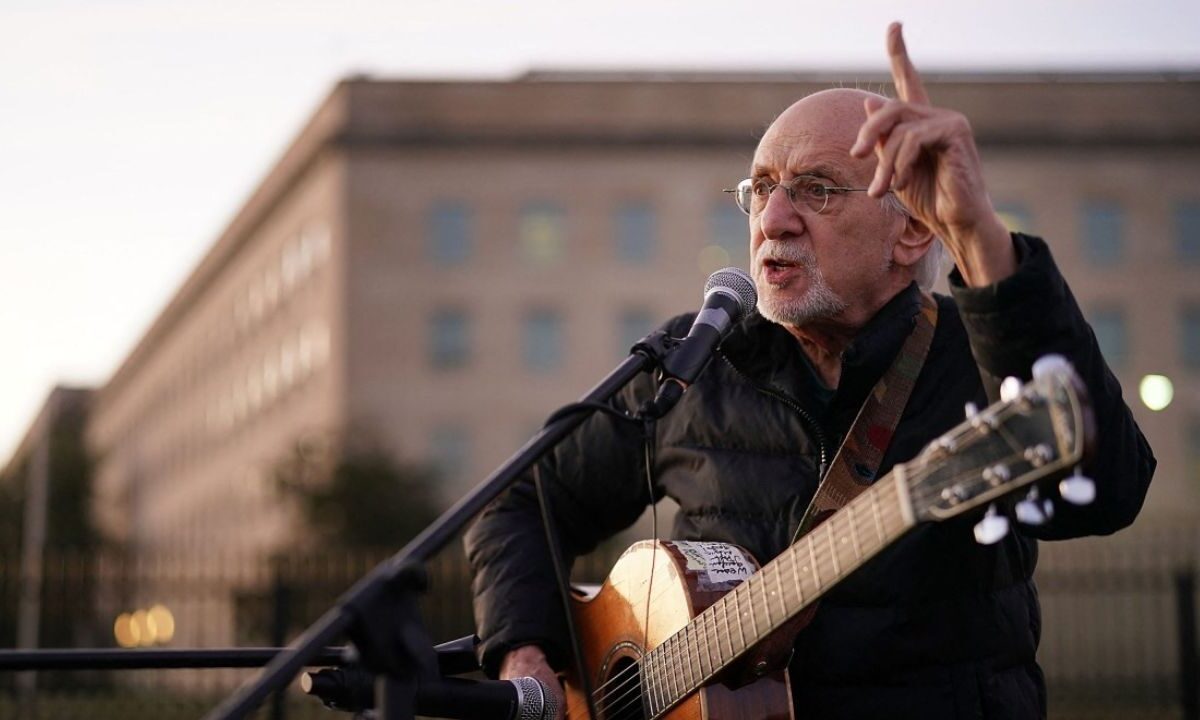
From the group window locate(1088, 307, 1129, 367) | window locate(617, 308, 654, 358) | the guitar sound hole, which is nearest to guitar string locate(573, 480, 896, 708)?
the guitar sound hole

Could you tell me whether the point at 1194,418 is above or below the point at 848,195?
above

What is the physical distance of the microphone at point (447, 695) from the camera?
11.4 feet

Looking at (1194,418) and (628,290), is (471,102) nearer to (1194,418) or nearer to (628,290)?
(628,290)

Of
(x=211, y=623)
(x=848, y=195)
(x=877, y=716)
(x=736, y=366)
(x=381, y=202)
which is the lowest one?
(x=877, y=716)

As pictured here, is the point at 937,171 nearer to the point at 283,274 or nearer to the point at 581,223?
the point at 581,223

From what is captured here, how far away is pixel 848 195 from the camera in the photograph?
4.36 metres

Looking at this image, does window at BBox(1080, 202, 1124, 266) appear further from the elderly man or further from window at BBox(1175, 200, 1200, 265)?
the elderly man

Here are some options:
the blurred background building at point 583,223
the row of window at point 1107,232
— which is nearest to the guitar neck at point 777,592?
the blurred background building at point 583,223

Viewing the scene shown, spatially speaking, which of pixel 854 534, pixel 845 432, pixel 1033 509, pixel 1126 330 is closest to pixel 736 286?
pixel 845 432

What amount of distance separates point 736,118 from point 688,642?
48701 mm

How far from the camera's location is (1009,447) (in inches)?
114

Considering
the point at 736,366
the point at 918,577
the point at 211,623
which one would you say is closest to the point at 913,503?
the point at 918,577

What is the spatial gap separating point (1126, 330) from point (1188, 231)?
3.77m

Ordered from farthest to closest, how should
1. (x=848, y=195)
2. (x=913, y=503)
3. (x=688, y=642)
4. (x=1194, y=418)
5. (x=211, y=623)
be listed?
(x=211, y=623) < (x=1194, y=418) < (x=848, y=195) < (x=688, y=642) < (x=913, y=503)
